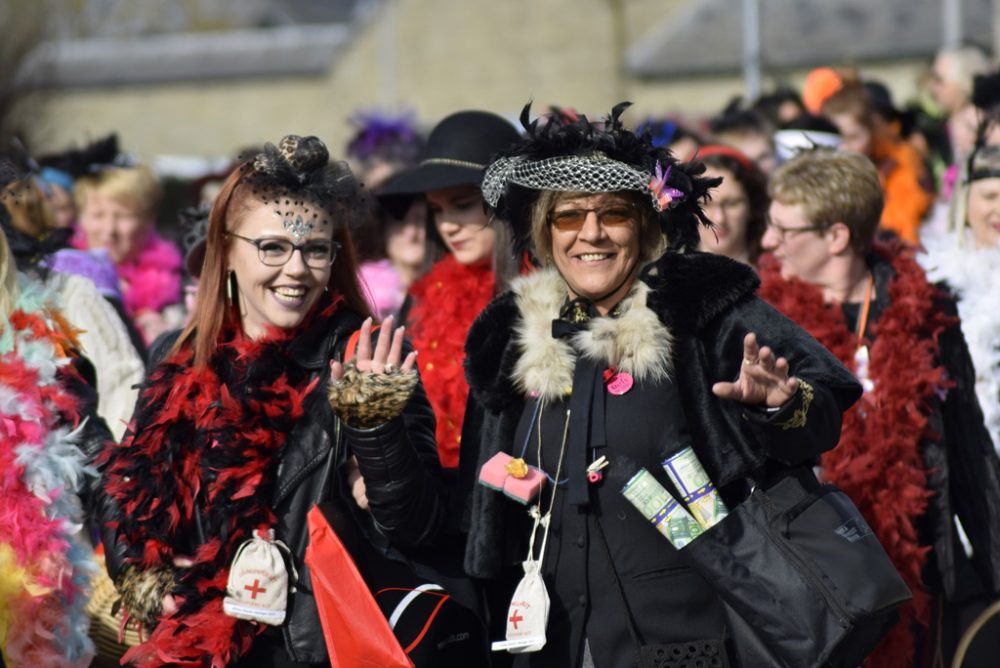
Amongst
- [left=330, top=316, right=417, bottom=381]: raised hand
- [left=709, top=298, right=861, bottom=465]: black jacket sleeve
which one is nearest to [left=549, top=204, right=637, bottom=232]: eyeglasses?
[left=709, top=298, right=861, bottom=465]: black jacket sleeve

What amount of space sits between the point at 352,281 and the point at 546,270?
0.68m

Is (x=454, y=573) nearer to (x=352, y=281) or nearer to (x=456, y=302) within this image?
(x=352, y=281)

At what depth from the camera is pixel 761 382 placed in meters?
3.29

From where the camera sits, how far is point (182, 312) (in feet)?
24.7

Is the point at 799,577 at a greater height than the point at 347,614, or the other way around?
the point at 799,577

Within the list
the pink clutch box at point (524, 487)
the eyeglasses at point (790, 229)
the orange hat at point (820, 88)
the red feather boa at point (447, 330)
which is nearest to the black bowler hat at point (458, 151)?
the red feather boa at point (447, 330)

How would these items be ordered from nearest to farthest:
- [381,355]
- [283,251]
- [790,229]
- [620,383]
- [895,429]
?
[620,383], [381,355], [283,251], [895,429], [790,229]

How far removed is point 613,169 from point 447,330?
165 cm

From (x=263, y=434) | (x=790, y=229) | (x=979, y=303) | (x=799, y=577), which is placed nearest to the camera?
(x=799, y=577)

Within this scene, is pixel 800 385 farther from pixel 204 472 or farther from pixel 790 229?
pixel 790 229

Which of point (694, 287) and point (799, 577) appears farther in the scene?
point (694, 287)

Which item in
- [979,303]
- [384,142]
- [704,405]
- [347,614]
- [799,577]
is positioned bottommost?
[347,614]

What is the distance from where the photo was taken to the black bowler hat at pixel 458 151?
5.40 metres

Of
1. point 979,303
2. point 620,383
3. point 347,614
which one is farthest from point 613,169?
point 979,303
